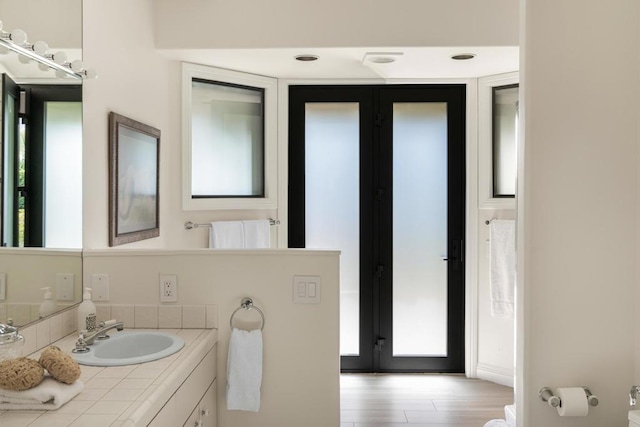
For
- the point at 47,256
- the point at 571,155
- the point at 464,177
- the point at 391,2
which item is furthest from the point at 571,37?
the point at 464,177

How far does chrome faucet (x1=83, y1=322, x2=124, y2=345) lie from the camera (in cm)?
202

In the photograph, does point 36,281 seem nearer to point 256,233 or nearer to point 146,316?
point 146,316

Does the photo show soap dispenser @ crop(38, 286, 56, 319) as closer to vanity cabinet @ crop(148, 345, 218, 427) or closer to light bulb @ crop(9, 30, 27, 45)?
vanity cabinet @ crop(148, 345, 218, 427)

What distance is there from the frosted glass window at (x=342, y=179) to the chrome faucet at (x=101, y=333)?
7.28 ft

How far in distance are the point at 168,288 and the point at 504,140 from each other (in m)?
2.77

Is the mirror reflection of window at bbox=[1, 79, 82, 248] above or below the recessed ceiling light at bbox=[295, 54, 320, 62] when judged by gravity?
below

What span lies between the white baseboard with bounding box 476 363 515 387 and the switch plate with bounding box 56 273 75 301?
9.99 ft

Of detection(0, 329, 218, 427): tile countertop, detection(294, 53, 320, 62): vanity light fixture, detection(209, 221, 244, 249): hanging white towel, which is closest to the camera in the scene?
detection(0, 329, 218, 427): tile countertop

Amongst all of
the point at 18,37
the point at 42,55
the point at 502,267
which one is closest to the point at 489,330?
the point at 502,267

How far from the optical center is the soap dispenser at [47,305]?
196cm

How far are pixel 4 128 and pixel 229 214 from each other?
7.47 ft

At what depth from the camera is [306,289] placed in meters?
2.38

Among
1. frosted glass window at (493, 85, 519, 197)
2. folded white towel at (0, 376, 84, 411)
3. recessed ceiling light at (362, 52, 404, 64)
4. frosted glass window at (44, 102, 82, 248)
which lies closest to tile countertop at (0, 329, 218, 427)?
folded white towel at (0, 376, 84, 411)

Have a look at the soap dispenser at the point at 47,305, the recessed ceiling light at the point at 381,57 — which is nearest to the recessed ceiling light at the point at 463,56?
the recessed ceiling light at the point at 381,57
